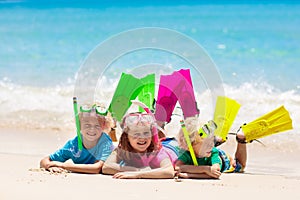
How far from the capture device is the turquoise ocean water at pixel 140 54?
839 centimetres

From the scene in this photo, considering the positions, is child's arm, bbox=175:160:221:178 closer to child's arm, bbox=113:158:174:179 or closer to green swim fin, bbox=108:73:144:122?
child's arm, bbox=113:158:174:179

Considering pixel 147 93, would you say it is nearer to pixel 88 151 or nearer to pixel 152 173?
pixel 88 151

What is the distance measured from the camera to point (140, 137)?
14.4 feet

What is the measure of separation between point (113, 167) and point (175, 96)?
1.22 meters

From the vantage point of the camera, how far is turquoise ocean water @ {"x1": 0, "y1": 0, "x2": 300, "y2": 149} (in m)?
8.39

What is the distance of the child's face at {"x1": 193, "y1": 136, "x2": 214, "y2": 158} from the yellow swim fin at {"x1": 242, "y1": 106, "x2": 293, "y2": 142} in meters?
0.55

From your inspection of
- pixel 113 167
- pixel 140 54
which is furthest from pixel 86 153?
pixel 140 54

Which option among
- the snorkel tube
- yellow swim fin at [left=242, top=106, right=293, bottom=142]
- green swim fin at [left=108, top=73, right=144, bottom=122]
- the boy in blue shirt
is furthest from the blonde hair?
yellow swim fin at [left=242, top=106, right=293, bottom=142]

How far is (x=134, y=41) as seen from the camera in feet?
22.8

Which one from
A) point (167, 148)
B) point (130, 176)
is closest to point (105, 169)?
point (130, 176)

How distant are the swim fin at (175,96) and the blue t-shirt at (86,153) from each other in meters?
0.89

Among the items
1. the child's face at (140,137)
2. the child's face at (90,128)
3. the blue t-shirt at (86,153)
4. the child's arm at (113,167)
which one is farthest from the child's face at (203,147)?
the child's face at (90,128)

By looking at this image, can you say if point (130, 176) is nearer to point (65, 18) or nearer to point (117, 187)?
point (117, 187)

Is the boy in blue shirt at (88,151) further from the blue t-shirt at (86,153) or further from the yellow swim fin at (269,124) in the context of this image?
the yellow swim fin at (269,124)
